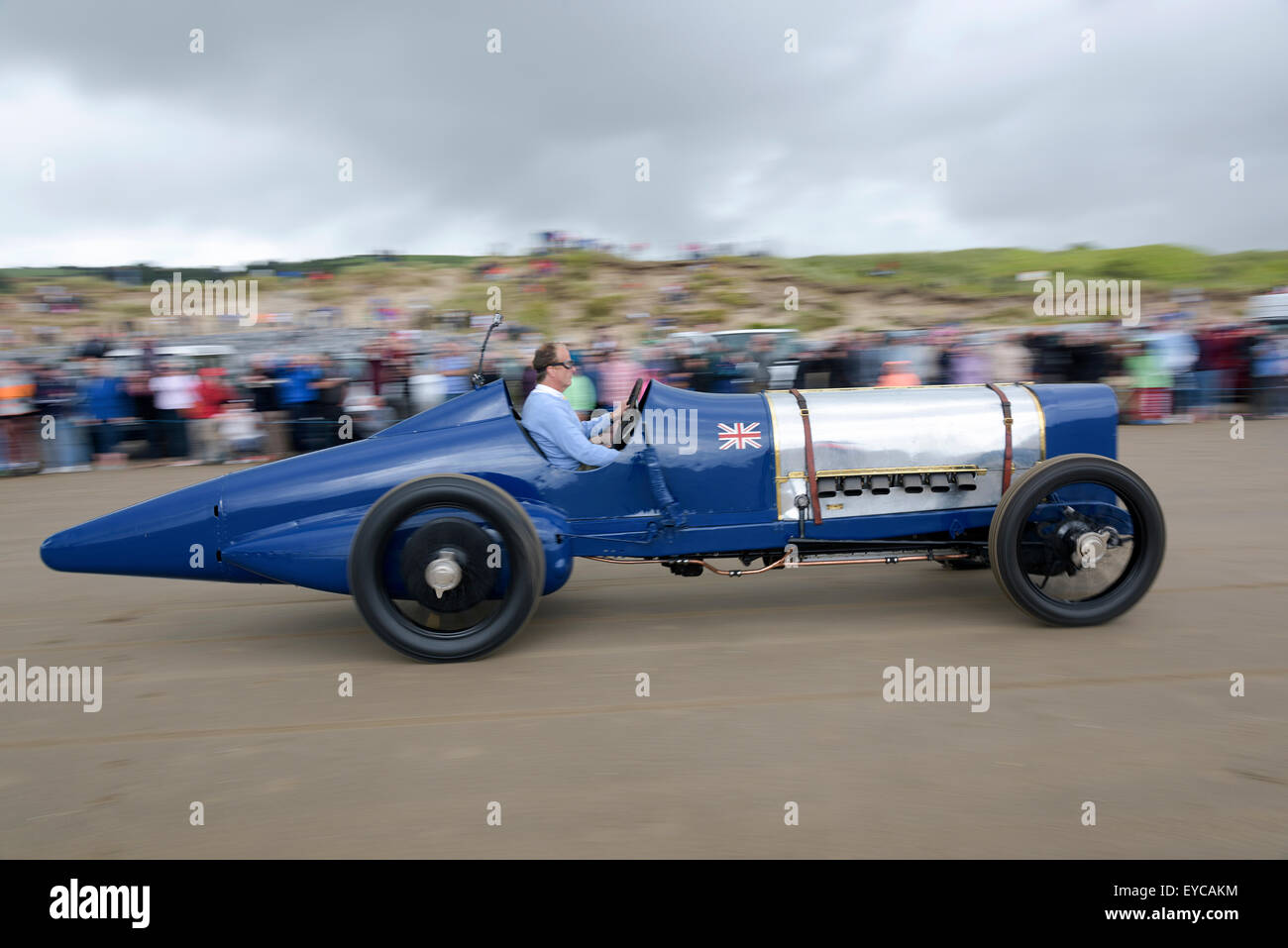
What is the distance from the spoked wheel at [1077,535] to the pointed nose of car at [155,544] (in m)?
3.46

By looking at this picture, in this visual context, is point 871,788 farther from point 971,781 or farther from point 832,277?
point 832,277

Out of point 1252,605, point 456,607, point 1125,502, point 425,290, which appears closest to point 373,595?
point 456,607

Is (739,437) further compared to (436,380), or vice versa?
(436,380)

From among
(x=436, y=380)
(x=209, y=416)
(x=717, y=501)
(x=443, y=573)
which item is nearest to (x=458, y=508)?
(x=443, y=573)

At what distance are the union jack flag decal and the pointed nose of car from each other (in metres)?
2.28

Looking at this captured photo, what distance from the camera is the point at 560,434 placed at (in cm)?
471

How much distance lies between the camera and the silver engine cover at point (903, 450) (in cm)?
470

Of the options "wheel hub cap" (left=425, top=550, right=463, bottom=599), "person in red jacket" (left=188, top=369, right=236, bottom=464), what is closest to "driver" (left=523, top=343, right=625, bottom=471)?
"wheel hub cap" (left=425, top=550, right=463, bottom=599)

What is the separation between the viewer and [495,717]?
3816mm

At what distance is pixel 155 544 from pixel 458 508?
55.2 inches
